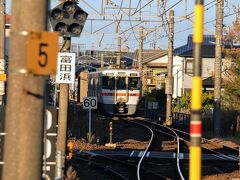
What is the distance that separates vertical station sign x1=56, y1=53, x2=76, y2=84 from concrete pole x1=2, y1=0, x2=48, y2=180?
7090mm

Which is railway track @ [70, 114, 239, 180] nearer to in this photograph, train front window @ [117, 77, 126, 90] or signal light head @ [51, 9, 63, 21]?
signal light head @ [51, 9, 63, 21]

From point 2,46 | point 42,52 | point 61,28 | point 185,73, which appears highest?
point 185,73

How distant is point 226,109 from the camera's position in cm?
3331

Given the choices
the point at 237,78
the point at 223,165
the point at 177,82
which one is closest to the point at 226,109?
the point at 237,78

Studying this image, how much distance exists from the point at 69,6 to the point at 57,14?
325 millimetres

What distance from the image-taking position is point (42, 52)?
211 inches

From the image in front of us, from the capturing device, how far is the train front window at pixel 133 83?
3775cm

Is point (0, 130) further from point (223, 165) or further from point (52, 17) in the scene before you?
point (223, 165)

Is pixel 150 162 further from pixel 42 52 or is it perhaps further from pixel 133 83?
pixel 133 83

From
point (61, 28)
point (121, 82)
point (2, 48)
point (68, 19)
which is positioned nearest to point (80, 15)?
point (68, 19)

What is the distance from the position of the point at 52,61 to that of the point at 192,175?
177 centimetres

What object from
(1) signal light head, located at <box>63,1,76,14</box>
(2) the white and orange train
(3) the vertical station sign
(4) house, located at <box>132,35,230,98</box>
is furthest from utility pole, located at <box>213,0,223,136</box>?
(4) house, located at <box>132,35,230,98</box>

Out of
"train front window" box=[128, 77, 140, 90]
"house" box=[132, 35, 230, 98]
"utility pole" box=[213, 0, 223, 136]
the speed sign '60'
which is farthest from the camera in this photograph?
"house" box=[132, 35, 230, 98]

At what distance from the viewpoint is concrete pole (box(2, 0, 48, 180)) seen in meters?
5.46
